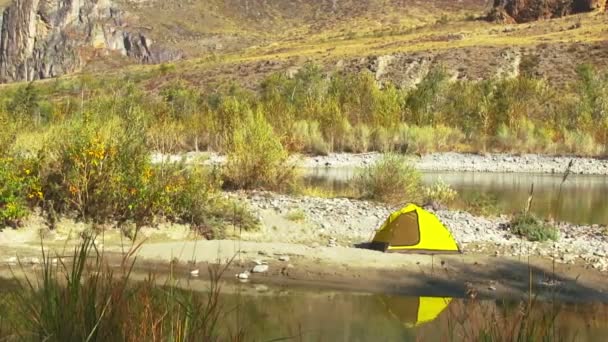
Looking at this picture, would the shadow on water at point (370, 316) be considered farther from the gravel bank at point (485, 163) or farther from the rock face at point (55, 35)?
the rock face at point (55, 35)

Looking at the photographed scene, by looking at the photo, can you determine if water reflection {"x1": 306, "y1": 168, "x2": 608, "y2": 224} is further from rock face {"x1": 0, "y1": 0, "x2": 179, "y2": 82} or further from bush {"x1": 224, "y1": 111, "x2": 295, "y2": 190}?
rock face {"x1": 0, "y1": 0, "x2": 179, "y2": 82}

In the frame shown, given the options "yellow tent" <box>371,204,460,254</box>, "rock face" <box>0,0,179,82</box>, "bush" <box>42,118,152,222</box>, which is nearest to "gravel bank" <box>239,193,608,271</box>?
"yellow tent" <box>371,204,460,254</box>

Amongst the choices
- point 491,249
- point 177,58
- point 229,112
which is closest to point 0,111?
point 491,249

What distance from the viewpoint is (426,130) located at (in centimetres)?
3303

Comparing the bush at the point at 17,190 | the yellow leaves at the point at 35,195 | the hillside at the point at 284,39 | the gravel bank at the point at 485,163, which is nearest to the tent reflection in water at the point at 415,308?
the yellow leaves at the point at 35,195

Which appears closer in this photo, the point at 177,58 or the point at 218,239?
the point at 218,239

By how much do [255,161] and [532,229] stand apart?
634 cm

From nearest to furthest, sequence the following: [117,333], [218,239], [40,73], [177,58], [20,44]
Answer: [117,333] < [218,239] < [177,58] < [40,73] < [20,44]

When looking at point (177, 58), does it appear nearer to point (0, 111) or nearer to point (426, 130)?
point (426, 130)

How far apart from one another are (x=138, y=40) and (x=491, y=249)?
113 meters

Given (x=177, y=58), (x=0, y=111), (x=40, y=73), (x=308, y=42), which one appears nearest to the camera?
(x=0, y=111)

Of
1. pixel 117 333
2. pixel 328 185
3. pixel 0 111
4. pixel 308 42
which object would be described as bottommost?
pixel 328 185

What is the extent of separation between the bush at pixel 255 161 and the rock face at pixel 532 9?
87596mm

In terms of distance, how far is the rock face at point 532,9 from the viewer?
316 feet
